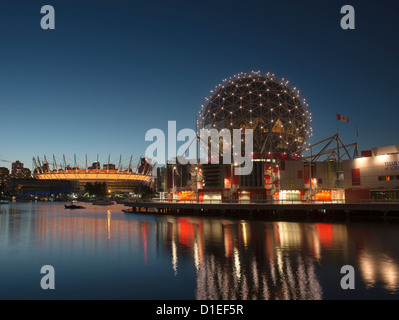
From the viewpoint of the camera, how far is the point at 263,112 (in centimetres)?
5950

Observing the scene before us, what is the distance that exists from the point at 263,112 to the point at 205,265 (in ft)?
146

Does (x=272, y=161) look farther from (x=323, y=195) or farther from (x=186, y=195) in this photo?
(x=186, y=195)

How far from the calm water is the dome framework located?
29.7m

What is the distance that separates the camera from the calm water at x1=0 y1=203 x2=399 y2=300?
46.4 ft

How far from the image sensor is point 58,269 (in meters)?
19.1

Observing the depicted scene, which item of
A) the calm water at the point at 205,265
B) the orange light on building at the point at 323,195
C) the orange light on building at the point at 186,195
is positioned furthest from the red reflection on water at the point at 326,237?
the orange light on building at the point at 186,195

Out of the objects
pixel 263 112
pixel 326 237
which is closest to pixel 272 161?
pixel 263 112

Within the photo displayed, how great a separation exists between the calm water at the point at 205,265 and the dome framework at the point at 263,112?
29.7 meters

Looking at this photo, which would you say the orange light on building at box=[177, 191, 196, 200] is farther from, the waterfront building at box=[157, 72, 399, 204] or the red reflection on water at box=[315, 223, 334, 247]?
the red reflection on water at box=[315, 223, 334, 247]

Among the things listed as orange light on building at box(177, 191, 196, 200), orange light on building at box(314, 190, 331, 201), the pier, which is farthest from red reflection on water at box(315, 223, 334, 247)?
orange light on building at box(177, 191, 196, 200)

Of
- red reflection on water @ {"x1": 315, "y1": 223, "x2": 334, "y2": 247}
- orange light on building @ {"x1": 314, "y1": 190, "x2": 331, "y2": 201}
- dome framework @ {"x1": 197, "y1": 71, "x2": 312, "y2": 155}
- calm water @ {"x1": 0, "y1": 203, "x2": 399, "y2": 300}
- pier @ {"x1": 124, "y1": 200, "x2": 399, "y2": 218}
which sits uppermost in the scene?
dome framework @ {"x1": 197, "y1": 71, "x2": 312, "y2": 155}

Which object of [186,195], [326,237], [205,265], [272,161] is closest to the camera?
[205,265]

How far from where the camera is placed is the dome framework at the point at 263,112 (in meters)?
59.6
